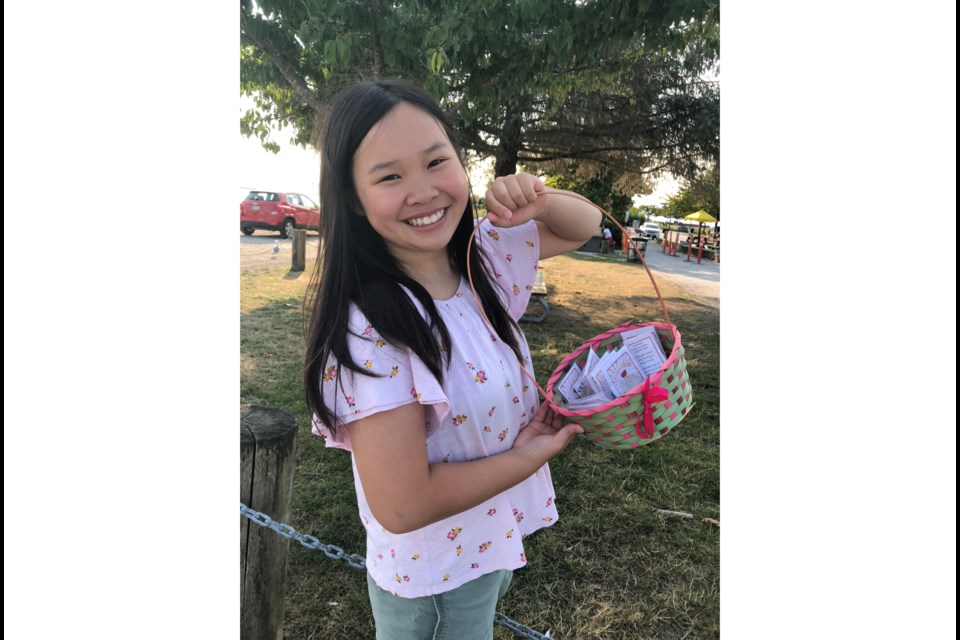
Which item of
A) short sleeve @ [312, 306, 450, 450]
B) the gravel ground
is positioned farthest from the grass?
the gravel ground

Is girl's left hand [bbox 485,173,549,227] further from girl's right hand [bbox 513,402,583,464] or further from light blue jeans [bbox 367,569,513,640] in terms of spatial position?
light blue jeans [bbox 367,569,513,640]

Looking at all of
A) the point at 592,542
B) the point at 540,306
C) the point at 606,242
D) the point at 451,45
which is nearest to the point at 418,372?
the point at 592,542

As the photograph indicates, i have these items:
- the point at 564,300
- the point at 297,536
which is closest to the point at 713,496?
the point at 297,536

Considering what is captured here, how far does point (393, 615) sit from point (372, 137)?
105 cm

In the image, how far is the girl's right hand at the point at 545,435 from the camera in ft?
4.13

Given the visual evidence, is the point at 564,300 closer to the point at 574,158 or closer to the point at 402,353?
the point at 574,158

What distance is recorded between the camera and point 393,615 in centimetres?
133

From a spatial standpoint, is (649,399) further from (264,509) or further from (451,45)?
(451,45)

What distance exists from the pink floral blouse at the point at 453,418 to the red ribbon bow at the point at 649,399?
0.27 meters

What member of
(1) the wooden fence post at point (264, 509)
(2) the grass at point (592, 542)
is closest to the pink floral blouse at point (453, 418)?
(1) the wooden fence post at point (264, 509)

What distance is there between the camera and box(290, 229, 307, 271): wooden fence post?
10.8 metres

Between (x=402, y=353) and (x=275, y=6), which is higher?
(x=275, y=6)

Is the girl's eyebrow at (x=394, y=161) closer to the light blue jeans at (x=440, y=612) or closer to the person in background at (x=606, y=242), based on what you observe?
the light blue jeans at (x=440, y=612)

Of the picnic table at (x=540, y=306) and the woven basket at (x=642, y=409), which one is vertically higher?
the picnic table at (x=540, y=306)
